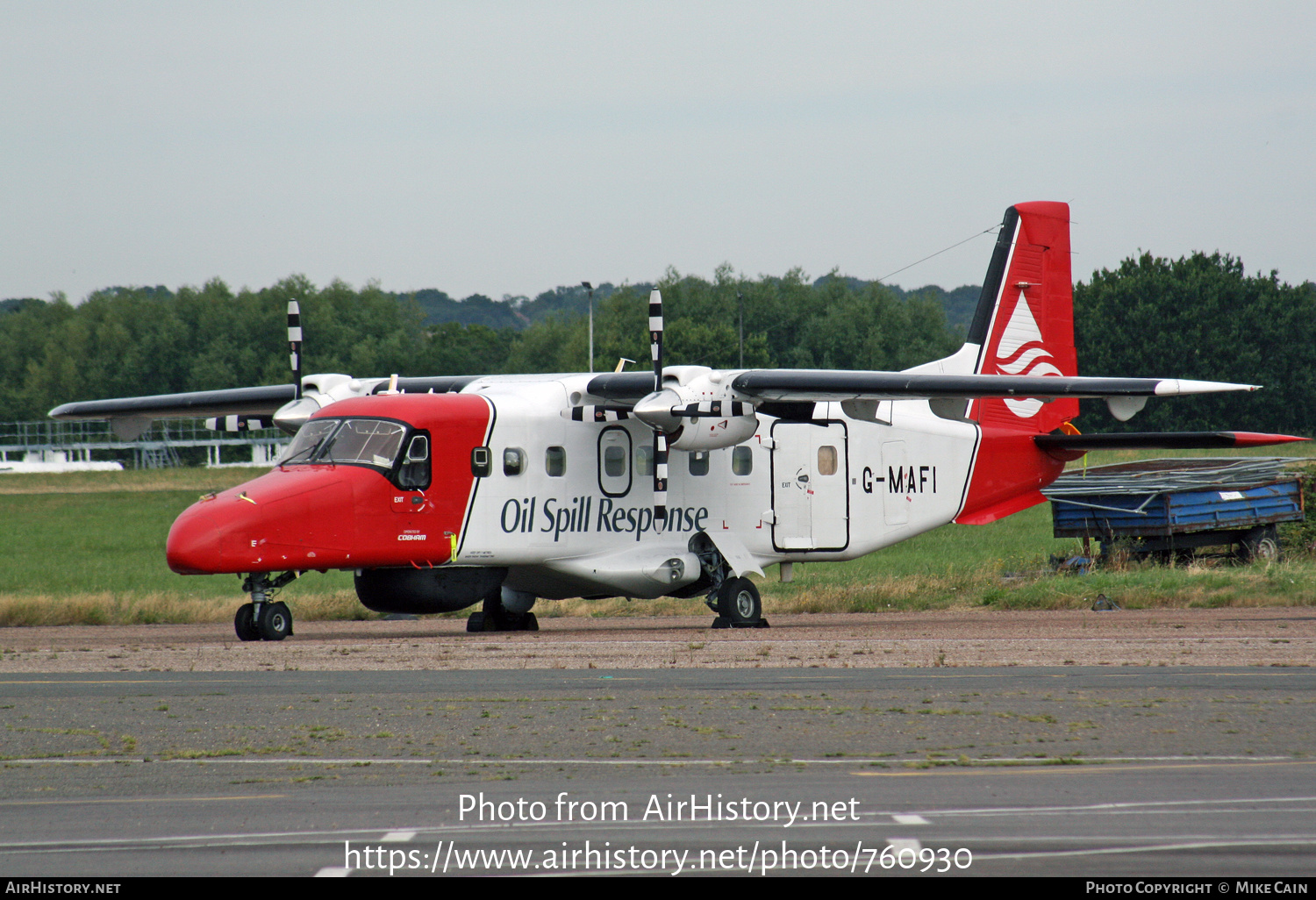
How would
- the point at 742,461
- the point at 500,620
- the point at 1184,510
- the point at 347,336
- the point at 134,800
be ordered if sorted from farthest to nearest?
the point at 347,336 < the point at 1184,510 < the point at 742,461 < the point at 500,620 < the point at 134,800

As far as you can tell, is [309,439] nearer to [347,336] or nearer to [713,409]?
[713,409]

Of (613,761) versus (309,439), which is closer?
(613,761)

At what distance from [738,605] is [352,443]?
5935 mm

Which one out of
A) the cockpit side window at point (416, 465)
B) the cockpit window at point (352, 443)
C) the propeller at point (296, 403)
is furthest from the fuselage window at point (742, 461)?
the propeller at point (296, 403)

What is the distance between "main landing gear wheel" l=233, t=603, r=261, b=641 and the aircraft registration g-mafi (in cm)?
3

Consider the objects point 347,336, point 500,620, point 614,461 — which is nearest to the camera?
point 614,461

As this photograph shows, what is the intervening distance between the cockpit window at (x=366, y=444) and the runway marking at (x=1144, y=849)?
41.2ft

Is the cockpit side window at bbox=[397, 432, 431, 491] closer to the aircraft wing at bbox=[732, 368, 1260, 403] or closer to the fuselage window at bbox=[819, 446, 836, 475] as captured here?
the aircraft wing at bbox=[732, 368, 1260, 403]

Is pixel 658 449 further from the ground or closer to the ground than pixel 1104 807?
further from the ground

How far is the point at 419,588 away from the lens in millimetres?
18359

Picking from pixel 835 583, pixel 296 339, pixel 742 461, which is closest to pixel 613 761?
pixel 742 461

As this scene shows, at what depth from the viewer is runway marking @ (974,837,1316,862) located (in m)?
6.08

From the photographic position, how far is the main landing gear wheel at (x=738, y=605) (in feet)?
65.5
